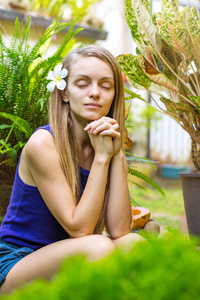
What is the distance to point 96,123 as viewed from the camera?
1533 millimetres

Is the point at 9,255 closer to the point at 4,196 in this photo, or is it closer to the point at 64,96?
the point at 4,196

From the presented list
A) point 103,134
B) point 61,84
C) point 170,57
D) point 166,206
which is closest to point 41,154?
point 103,134

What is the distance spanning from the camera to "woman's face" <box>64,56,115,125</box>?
1564mm

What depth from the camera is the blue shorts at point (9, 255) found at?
1.39 m

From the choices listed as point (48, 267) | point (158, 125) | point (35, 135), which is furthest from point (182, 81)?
point (158, 125)

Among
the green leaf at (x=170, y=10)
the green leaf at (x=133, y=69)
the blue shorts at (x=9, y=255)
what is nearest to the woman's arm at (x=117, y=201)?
the blue shorts at (x=9, y=255)

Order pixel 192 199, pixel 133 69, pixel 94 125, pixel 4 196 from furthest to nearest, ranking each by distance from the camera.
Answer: pixel 133 69, pixel 192 199, pixel 4 196, pixel 94 125

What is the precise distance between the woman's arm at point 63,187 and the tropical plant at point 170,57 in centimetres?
78

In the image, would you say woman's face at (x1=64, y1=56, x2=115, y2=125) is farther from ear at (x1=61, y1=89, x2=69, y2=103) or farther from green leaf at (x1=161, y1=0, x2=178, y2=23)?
green leaf at (x1=161, y1=0, x2=178, y2=23)

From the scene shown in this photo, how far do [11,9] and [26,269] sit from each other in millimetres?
3803

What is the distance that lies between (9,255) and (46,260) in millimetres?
216

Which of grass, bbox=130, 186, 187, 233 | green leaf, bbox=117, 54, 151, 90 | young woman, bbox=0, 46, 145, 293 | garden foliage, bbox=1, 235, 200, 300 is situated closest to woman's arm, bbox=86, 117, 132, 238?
young woman, bbox=0, 46, 145, 293

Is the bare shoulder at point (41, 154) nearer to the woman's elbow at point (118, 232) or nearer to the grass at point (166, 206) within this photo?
the woman's elbow at point (118, 232)

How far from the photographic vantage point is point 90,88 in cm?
157
